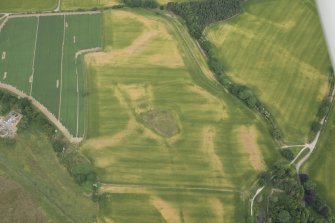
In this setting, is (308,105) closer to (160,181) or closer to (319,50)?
(319,50)

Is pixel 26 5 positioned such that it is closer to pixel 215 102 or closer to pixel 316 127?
pixel 215 102

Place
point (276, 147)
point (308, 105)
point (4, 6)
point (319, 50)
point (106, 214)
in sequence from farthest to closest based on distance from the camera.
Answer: point (4, 6) < point (319, 50) < point (308, 105) < point (276, 147) < point (106, 214)

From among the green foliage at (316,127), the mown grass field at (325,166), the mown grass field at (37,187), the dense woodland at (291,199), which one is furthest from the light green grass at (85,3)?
the mown grass field at (325,166)

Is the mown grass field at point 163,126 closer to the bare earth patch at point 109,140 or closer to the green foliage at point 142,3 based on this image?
the bare earth patch at point 109,140

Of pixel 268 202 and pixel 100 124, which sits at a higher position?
pixel 100 124

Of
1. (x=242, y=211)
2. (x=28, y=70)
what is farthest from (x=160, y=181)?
(x=28, y=70)

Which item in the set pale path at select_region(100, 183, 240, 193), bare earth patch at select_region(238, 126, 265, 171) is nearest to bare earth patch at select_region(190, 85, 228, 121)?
bare earth patch at select_region(238, 126, 265, 171)

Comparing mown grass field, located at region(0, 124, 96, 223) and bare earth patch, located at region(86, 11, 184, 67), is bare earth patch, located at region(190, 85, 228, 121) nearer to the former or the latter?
bare earth patch, located at region(86, 11, 184, 67)
